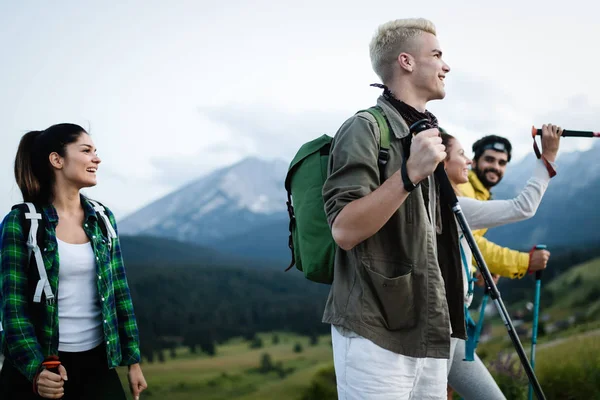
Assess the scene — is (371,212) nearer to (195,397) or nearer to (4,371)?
(4,371)

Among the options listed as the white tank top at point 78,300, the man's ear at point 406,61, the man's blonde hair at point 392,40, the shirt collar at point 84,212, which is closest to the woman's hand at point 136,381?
the white tank top at point 78,300

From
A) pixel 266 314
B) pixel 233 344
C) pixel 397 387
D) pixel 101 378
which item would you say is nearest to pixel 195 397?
pixel 233 344

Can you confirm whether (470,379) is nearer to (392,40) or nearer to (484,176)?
(484,176)

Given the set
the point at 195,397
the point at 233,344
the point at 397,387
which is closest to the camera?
the point at 397,387

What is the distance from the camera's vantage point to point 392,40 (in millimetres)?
2611

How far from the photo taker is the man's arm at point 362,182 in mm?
2084

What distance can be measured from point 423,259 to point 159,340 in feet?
103

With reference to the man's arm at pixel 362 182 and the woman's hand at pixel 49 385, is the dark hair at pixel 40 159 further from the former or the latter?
the man's arm at pixel 362 182

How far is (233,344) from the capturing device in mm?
30500

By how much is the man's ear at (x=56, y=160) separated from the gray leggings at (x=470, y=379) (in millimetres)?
2506

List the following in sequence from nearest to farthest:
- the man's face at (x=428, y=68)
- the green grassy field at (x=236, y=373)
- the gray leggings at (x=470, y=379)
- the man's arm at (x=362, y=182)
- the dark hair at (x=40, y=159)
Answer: the man's arm at (x=362, y=182) → the man's face at (x=428, y=68) → the dark hair at (x=40, y=159) → the gray leggings at (x=470, y=379) → the green grassy field at (x=236, y=373)

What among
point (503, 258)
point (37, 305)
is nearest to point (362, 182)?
point (37, 305)

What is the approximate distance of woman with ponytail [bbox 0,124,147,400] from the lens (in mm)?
3018

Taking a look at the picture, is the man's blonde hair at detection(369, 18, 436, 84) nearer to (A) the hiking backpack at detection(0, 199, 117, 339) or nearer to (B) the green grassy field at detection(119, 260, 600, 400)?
(A) the hiking backpack at detection(0, 199, 117, 339)
